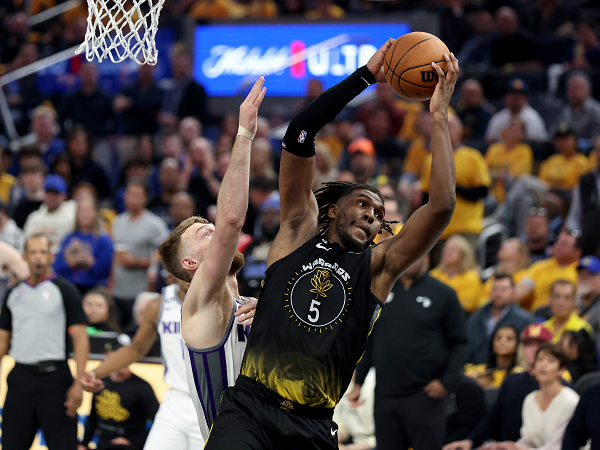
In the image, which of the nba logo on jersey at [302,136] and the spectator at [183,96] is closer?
the nba logo on jersey at [302,136]

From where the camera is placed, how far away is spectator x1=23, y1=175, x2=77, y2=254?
10578 mm

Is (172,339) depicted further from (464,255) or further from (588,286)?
(588,286)

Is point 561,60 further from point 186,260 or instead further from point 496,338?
point 186,260

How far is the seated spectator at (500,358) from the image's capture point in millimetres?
7863

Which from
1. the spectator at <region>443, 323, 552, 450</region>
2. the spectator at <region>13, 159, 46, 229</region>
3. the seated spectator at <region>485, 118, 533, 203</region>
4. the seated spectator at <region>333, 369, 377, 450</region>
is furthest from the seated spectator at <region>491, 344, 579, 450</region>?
the spectator at <region>13, 159, 46, 229</region>

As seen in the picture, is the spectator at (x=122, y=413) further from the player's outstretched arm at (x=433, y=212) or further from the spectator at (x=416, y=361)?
the player's outstretched arm at (x=433, y=212)

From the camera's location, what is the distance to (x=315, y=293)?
4004 mm

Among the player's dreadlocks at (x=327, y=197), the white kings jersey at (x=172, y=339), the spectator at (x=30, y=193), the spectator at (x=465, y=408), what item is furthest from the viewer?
the spectator at (x=30, y=193)

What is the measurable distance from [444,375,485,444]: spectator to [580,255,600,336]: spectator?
1682 mm

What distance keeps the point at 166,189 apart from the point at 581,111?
5817 mm

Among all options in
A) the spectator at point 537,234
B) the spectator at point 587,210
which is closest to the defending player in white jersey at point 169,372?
the spectator at point 537,234

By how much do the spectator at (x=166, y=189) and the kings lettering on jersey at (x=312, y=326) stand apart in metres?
6.95

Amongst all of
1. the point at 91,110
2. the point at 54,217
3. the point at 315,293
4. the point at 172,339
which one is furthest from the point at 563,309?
the point at 91,110

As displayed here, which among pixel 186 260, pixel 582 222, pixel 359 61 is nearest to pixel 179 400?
pixel 186 260
